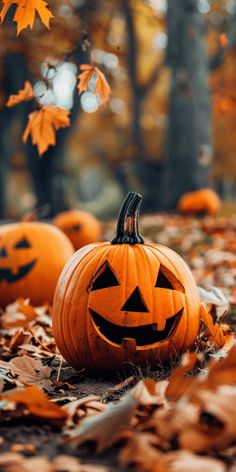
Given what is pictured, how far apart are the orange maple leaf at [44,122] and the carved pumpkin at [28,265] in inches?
60.7

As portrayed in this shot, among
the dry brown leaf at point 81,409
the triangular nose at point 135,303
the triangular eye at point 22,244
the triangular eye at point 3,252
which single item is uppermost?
the triangular eye at point 22,244

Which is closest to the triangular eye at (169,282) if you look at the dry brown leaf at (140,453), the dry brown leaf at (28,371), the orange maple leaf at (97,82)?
the dry brown leaf at (28,371)

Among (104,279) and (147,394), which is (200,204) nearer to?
(104,279)

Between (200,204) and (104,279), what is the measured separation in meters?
7.46

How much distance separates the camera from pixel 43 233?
185 inches

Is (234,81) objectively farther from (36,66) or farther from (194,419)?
(194,419)

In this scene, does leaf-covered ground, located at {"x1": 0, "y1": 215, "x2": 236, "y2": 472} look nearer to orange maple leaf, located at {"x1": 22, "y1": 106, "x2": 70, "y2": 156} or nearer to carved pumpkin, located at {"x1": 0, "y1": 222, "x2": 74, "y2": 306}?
orange maple leaf, located at {"x1": 22, "y1": 106, "x2": 70, "y2": 156}

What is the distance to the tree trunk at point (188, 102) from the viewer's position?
1113 centimetres

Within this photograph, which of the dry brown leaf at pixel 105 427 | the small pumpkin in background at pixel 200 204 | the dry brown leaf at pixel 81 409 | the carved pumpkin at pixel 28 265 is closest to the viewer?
the dry brown leaf at pixel 105 427

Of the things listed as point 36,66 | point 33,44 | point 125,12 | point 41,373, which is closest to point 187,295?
point 41,373

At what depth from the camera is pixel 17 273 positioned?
15.1 ft

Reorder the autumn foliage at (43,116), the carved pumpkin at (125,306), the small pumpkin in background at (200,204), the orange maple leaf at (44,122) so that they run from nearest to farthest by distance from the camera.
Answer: the carved pumpkin at (125,306) → the autumn foliage at (43,116) → the orange maple leaf at (44,122) → the small pumpkin in background at (200,204)

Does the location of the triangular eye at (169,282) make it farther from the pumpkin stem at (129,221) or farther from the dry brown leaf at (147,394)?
the dry brown leaf at (147,394)

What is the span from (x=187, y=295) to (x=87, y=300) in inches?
18.6
